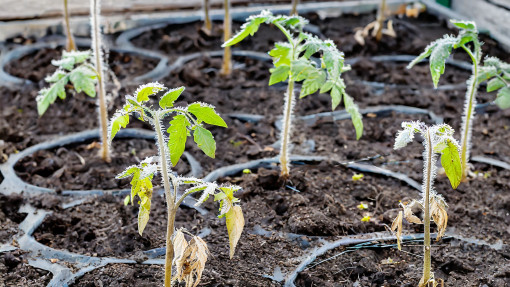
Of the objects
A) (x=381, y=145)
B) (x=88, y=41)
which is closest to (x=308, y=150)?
(x=381, y=145)

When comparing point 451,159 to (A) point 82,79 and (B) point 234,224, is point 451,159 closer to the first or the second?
(B) point 234,224

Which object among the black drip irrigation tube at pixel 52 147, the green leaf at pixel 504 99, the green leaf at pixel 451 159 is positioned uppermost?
the green leaf at pixel 451 159

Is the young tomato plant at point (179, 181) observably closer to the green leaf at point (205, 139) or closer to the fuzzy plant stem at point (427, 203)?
the green leaf at point (205, 139)

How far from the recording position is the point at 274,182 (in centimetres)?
286

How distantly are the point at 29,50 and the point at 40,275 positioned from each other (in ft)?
8.20

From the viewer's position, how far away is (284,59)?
98.2 inches

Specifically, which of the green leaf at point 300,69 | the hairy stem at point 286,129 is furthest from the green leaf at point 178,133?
the hairy stem at point 286,129

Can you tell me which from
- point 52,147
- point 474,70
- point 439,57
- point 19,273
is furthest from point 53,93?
point 474,70

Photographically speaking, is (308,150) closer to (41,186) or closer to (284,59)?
(284,59)

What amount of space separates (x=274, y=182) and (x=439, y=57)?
0.88 m

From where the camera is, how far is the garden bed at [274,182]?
232 cm

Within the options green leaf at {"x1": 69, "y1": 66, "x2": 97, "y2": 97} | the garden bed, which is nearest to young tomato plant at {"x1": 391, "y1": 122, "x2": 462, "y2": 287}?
the garden bed

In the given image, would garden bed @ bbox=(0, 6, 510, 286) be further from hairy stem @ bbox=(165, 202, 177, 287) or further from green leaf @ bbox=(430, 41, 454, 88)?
green leaf @ bbox=(430, 41, 454, 88)

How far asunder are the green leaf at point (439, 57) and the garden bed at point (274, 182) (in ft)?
2.08
